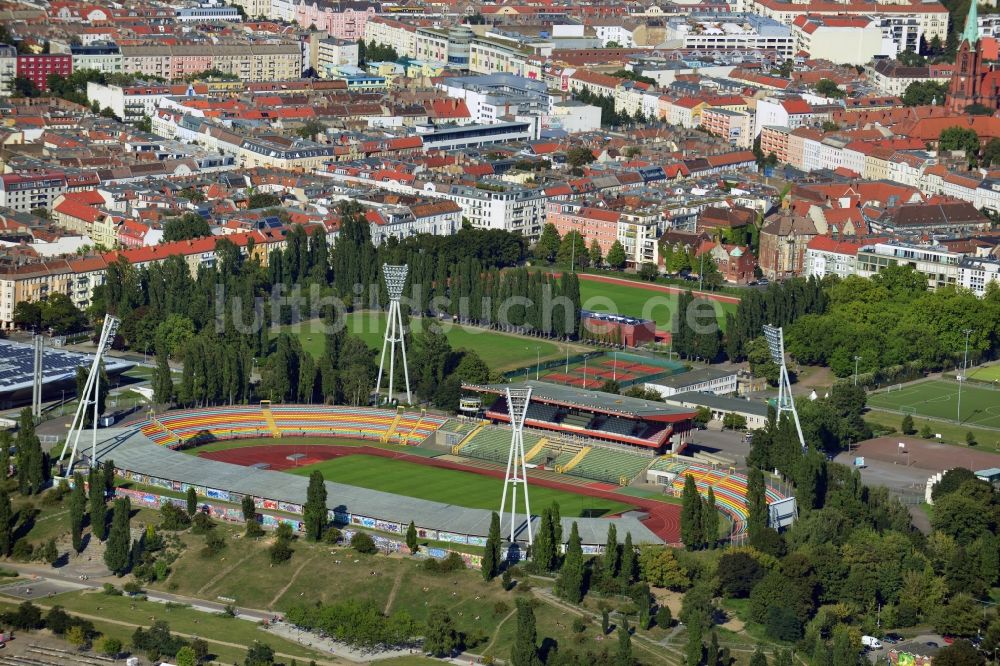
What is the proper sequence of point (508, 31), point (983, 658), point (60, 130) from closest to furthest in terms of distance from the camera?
1. point (983, 658)
2. point (60, 130)
3. point (508, 31)

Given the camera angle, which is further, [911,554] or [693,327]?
[693,327]

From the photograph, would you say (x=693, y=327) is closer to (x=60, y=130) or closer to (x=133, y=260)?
(x=133, y=260)

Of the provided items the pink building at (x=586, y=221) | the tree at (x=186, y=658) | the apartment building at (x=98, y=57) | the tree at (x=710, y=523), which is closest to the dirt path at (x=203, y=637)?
the tree at (x=186, y=658)

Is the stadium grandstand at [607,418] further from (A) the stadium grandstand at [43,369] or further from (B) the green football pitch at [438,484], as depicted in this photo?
(A) the stadium grandstand at [43,369]

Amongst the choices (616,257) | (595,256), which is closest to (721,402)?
(616,257)

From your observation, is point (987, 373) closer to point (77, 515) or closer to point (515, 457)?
point (515, 457)

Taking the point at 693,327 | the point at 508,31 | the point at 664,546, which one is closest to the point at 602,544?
the point at 664,546
